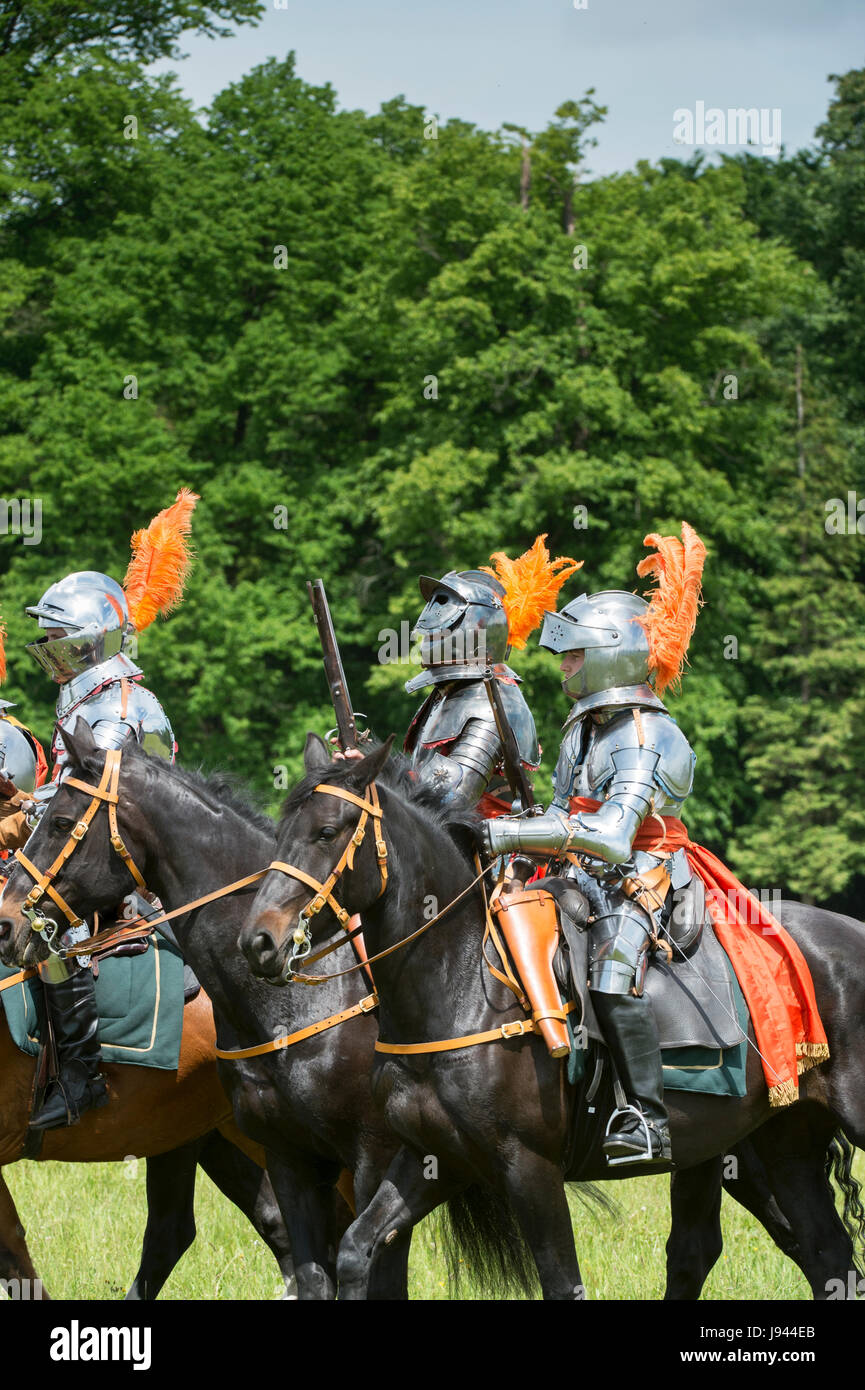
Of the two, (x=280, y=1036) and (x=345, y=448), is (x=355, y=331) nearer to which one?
(x=345, y=448)

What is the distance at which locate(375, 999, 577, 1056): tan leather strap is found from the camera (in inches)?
248

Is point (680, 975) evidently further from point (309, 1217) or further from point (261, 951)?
point (261, 951)

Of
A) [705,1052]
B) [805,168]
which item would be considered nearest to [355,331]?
[805,168]

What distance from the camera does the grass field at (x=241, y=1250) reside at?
28.3ft

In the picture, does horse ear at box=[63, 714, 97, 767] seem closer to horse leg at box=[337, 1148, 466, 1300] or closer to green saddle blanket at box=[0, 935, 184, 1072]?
green saddle blanket at box=[0, 935, 184, 1072]

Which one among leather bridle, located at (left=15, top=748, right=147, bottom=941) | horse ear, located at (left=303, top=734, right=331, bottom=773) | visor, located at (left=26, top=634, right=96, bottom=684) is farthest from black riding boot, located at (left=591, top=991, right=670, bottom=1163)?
visor, located at (left=26, top=634, right=96, bottom=684)

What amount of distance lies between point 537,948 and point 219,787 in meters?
1.60

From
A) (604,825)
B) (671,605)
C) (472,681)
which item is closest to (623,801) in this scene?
(604,825)

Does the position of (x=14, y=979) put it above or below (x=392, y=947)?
below

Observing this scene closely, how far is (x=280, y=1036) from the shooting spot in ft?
23.0

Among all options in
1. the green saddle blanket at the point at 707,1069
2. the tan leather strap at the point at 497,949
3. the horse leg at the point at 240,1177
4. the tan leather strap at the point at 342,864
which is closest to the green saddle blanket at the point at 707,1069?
the green saddle blanket at the point at 707,1069

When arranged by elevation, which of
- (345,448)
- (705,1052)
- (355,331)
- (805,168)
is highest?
(805,168)

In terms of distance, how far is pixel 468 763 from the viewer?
7.55 m

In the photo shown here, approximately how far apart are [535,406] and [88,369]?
23.2 ft
